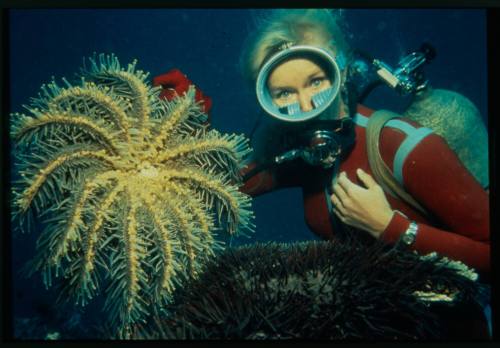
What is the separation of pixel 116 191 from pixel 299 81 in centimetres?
155

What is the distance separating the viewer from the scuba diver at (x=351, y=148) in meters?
2.66

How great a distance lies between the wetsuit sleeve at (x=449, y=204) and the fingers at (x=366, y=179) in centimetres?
27

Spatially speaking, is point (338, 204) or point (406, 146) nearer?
point (406, 146)

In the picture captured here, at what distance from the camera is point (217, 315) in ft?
7.37

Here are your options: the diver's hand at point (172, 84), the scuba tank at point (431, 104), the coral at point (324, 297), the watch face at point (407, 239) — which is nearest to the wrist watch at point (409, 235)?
the watch face at point (407, 239)

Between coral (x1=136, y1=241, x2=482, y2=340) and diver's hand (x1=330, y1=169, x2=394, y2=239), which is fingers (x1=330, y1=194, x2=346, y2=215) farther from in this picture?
coral (x1=136, y1=241, x2=482, y2=340)

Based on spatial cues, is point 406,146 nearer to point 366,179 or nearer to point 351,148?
point 366,179

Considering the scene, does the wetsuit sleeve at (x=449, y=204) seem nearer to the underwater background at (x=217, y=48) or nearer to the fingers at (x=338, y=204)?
the fingers at (x=338, y=204)

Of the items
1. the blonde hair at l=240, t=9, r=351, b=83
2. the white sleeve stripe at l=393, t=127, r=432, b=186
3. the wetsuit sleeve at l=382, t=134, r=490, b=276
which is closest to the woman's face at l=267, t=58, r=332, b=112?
the blonde hair at l=240, t=9, r=351, b=83

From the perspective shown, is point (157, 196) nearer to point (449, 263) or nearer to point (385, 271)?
point (385, 271)

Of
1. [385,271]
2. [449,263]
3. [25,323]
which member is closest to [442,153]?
[449,263]

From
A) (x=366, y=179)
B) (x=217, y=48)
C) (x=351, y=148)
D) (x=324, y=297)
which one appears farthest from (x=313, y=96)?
(x=217, y=48)

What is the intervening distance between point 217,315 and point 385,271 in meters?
1.02

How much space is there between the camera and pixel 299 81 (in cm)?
307
